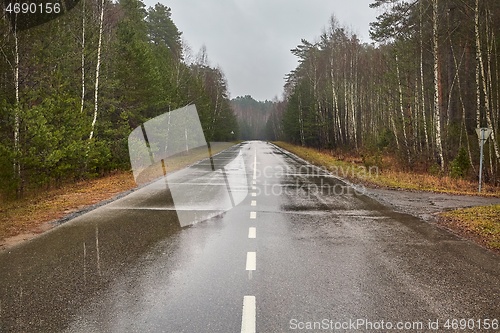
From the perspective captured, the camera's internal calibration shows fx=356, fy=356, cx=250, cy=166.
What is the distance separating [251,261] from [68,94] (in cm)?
1204

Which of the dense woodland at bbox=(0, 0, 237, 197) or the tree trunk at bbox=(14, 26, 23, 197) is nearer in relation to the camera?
the tree trunk at bbox=(14, 26, 23, 197)

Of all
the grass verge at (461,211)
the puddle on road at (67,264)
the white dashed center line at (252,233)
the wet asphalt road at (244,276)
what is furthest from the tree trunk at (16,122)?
the grass verge at (461,211)

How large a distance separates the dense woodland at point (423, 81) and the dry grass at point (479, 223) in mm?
8243

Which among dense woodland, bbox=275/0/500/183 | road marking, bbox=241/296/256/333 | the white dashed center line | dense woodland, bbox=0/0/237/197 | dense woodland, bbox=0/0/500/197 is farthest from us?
dense woodland, bbox=275/0/500/183

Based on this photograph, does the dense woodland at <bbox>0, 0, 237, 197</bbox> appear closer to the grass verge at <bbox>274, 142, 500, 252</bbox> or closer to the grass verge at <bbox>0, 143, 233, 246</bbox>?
the grass verge at <bbox>0, 143, 233, 246</bbox>

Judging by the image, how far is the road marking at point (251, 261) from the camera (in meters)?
5.30

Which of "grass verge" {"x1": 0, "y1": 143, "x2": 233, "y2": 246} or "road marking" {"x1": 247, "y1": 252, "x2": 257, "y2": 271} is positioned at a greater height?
"grass verge" {"x1": 0, "y1": 143, "x2": 233, "y2": 246}

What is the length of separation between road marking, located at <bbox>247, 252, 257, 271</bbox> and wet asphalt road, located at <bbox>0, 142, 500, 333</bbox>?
16 mm

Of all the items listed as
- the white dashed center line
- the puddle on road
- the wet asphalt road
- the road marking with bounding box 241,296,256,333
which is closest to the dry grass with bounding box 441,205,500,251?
the wet asphalt road

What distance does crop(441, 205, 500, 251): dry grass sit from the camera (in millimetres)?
7219

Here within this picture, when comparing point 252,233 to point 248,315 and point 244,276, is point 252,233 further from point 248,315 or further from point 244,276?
point 248,315
